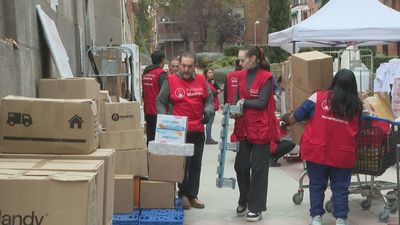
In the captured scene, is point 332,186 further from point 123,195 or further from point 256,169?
point 123,195

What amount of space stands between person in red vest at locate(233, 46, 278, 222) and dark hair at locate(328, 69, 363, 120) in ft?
2.54

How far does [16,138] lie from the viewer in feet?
11.7

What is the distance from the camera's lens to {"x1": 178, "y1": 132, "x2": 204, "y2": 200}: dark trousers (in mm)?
6273

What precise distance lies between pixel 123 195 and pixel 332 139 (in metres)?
2.04

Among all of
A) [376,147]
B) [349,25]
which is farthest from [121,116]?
[349,25]

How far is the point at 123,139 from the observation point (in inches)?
227

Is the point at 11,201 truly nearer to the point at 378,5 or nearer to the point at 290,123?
the point at 290,123

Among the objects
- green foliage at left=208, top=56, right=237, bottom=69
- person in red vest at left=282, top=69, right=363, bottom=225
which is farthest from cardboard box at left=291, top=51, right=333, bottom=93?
green foliage at left=208, top=56, right=237, bottom=69

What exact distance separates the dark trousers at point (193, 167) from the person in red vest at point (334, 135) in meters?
1.27

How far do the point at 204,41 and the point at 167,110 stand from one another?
47924 mm

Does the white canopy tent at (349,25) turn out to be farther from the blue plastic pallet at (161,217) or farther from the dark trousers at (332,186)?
the blue plastic pallet at (161,217)

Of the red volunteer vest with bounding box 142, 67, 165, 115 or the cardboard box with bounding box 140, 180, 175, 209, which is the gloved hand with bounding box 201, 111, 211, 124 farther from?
the red volunteer vest with bounding box 142, 67, 165, 115

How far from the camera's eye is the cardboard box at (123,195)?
18.4ft

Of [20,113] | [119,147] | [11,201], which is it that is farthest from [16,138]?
[119,147]
